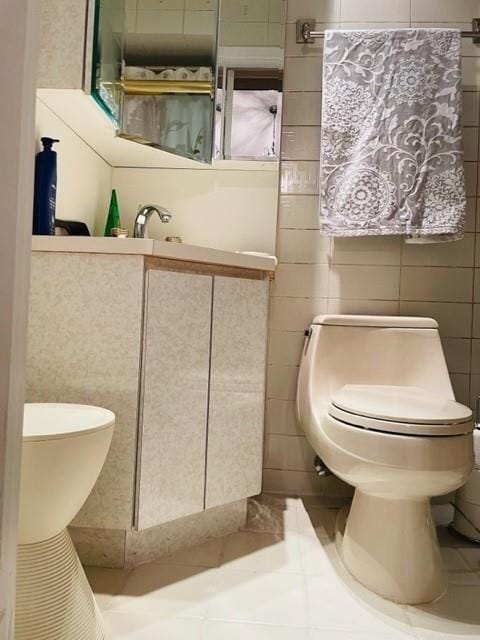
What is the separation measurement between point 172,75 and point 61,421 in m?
1.36

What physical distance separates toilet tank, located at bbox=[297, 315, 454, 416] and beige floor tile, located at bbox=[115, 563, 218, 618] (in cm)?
65

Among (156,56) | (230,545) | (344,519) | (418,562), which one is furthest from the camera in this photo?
(156,56)

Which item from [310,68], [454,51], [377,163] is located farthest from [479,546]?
[310,68]

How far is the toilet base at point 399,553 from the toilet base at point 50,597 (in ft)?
2.10

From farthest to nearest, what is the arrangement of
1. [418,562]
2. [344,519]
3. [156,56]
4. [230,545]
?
[156,56] → [344,519] → [230,545] → [418,562]

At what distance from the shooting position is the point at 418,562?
1.12 metres

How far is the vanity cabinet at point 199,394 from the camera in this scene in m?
1.15

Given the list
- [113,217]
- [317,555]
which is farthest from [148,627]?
[113,217]

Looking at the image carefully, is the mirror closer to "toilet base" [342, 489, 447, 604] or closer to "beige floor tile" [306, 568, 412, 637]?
"toilet base" [342, 489, 447, 604]

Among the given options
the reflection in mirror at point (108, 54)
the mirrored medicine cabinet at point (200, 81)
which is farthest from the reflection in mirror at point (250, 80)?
the reflection in mirror at point (108, 54)

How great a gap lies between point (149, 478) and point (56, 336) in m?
0.41

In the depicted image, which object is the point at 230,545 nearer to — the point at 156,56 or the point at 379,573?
the point at 379,573

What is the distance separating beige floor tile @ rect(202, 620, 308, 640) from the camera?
0.96 m

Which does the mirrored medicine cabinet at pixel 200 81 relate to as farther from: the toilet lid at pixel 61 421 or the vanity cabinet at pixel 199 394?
the toilet lid at pixel 61 421
